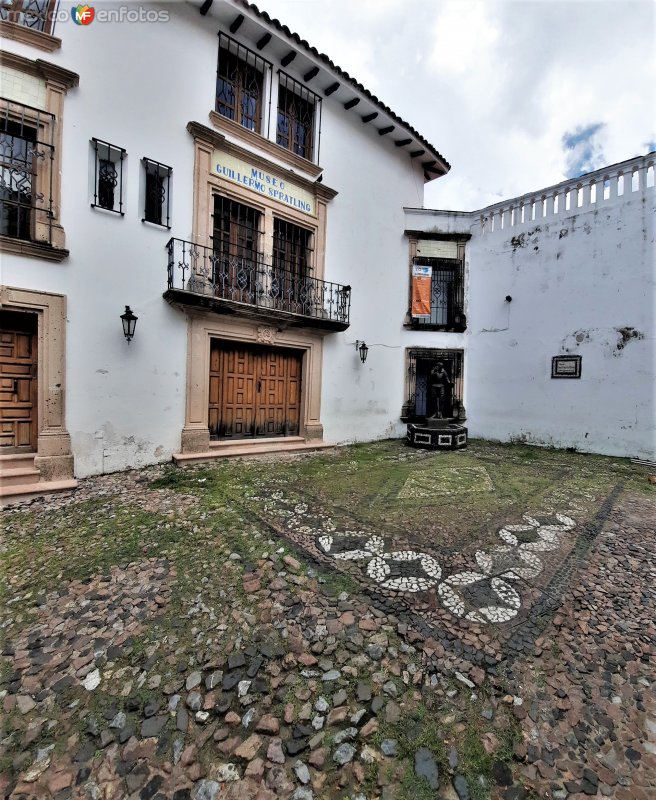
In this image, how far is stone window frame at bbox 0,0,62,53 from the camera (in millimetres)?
4916

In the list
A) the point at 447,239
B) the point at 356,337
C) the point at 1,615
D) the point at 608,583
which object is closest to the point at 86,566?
the point at 1,615

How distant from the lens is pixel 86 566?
3.00 m

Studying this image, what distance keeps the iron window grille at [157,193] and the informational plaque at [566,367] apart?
362 inches

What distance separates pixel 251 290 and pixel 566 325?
7.63 m

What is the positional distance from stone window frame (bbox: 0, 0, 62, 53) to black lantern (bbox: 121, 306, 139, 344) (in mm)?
3794

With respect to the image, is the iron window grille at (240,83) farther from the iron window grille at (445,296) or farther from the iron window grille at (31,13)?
the iron window grille at (445,296)

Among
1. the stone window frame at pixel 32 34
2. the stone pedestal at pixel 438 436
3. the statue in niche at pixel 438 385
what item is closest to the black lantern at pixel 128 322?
the stone window frame at pixel 32 34

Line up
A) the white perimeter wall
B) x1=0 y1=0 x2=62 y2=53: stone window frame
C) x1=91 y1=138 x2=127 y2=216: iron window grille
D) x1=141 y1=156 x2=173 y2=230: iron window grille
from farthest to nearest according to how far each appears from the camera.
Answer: the white perimeter wall → x1=141 y1=156 x2=173 y2=230: iron window grille → x1=91 y1=138 x2=127 y2=216: iron window grille → x1=0 y1=0 x2=62 y2=53: stone window frame

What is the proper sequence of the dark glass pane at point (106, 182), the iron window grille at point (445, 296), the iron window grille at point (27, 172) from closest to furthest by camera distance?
the iron window grille at point (27, 172)
the dark glass pane at point (106, 182)
the iron window grille at point (445, 296)

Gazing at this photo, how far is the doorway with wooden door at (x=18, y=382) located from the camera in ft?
17.0

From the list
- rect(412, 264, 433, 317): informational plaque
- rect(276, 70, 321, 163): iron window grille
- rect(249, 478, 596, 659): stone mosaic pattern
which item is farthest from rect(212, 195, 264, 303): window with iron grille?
rect(412, 264, 433, 317): informational plaque

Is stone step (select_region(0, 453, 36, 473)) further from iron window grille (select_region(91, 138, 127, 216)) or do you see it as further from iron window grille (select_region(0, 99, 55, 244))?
iron window grille (select_region(91, 138, 127, 216))

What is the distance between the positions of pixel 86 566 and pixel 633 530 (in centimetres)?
554

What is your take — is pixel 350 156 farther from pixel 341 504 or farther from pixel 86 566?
pixel 86 566
